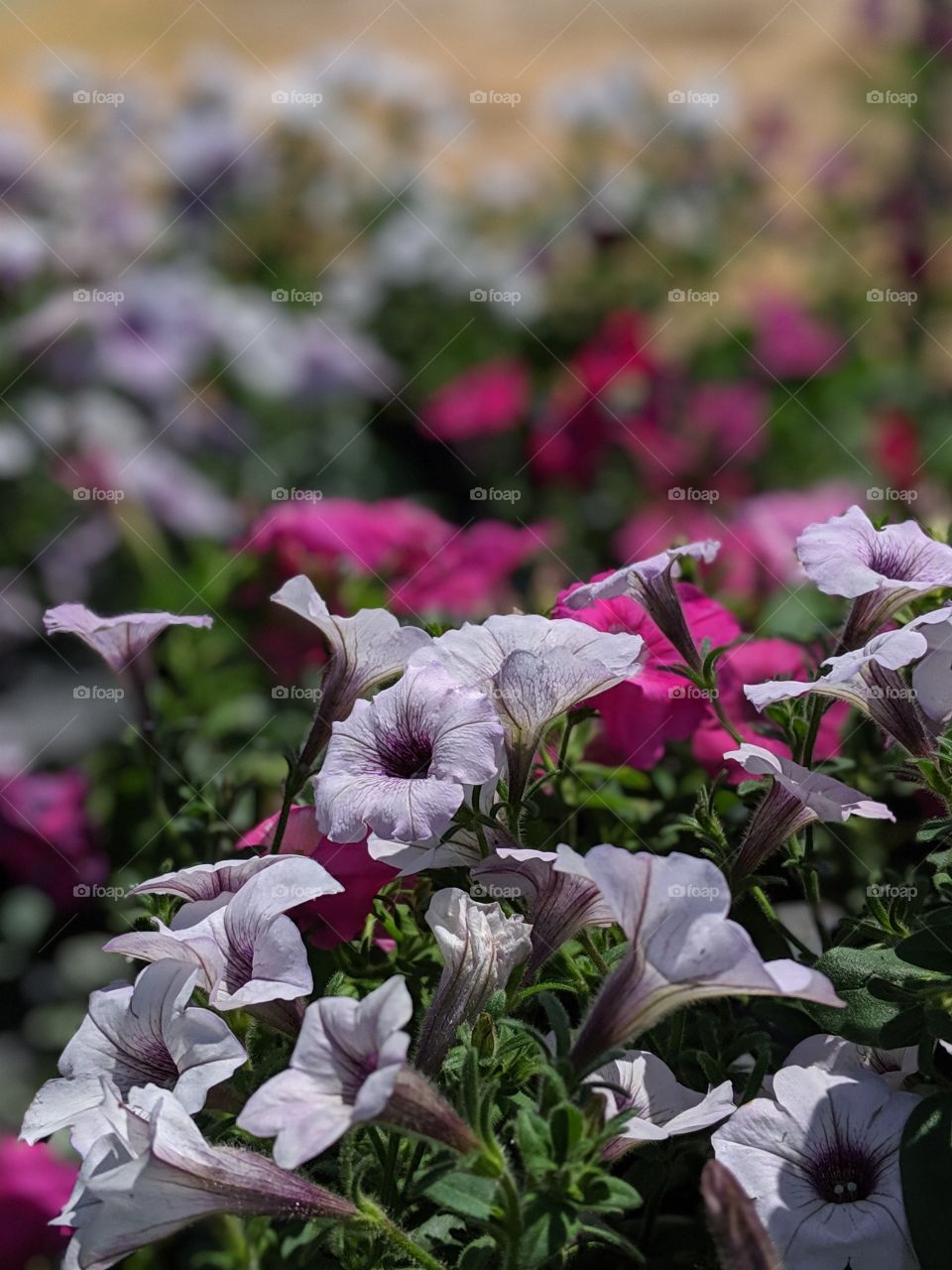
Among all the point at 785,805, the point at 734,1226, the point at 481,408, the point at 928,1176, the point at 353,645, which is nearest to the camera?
the point at 734,1226

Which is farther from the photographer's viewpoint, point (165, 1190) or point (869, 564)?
point (869, 564)

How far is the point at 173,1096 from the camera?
0.69 metres

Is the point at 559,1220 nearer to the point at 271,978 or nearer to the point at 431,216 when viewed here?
the point at 271,978

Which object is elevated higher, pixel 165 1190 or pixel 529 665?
pixel 529 665

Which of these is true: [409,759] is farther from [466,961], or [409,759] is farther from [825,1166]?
[825,1166]

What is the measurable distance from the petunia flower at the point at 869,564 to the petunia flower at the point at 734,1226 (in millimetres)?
362

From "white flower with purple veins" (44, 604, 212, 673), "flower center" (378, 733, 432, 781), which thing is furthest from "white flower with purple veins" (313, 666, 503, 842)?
"white flower with purple veins" (44, 604, 212, 673)

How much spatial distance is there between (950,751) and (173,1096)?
Result: 1.52ft

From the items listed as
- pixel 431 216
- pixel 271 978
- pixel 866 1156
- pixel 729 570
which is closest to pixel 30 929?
pixel 729 570

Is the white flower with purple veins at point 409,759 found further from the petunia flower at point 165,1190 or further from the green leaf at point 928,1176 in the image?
the green leaf at point 928,1176

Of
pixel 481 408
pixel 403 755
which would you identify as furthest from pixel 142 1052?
pixel 481 408

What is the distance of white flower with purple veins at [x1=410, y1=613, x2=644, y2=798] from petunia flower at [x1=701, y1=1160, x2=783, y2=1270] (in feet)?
0.94

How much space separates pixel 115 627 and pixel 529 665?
369 millimetres

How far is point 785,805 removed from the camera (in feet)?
2.65
